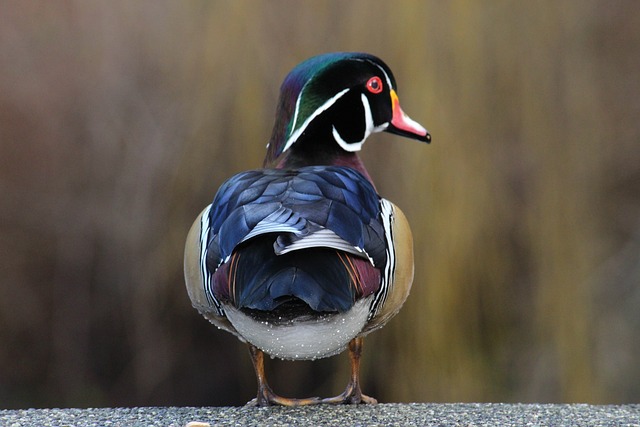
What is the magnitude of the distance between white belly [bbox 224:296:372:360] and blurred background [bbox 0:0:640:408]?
1.95m

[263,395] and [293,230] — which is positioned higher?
[293,230]

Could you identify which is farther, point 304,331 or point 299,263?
point 304,331

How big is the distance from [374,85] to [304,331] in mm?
1228

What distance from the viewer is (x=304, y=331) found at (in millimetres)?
2566

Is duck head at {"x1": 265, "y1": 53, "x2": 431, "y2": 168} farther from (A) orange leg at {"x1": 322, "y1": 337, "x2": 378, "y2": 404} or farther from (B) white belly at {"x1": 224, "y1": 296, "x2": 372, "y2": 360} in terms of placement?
(B) white belly at {"x1": 224, "y1": 296, "x2": 372, "y2": 360}

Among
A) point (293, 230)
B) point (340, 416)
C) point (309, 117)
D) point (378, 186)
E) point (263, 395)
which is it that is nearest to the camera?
point (293, 230)

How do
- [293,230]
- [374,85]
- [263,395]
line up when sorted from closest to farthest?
[293,230] < [263,395] < [374,85]

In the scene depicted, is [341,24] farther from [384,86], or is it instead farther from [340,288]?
[340,288]

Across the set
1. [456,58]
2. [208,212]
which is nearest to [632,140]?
[456,58]

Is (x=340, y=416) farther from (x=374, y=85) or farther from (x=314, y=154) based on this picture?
(x=374, y=85)

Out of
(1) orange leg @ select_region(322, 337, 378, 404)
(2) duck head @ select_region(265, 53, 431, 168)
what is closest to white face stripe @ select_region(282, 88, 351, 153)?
(2) duck head @ select_region(265, 53, 431, 168)

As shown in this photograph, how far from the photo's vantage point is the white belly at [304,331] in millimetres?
2561

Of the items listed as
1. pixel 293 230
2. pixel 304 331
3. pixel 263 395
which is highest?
pixel 293 230

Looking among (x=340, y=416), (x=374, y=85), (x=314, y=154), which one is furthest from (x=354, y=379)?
(x=374, y=85)
